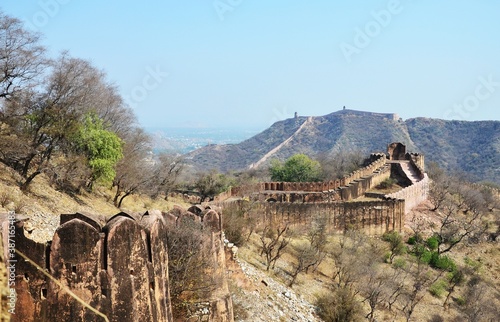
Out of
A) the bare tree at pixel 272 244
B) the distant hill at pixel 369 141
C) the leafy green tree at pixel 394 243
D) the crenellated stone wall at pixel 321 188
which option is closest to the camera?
the bare tree at pixel 272 244

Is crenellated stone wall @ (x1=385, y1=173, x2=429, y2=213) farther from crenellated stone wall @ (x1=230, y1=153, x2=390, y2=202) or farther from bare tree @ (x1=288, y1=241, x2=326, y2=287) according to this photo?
bare tree @ (x1=288, y1=241, x2=326, y2=287)

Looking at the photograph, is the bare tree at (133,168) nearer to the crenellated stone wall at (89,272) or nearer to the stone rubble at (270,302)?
the stone rubble at (270,302)

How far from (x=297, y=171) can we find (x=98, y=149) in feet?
87.1

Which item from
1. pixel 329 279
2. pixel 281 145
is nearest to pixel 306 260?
pixel 329 279

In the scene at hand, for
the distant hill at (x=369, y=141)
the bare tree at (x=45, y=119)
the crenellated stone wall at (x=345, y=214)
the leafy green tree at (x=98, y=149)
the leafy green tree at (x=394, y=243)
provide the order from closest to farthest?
the bare tree at (x=45, y=119), the leafy green tree at (x=98, y=149), the leafy green tree at (x=394, y=243), the crenellated stone wall at (x=345, y=214), the distant hill at (x=369, y=141)

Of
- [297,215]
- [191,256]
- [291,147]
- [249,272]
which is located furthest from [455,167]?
[191,256]

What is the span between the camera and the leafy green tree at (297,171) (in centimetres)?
4888

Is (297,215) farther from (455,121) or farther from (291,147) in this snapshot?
(455,121)

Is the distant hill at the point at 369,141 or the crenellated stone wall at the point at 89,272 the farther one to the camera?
the distant hill at the point at 369,141

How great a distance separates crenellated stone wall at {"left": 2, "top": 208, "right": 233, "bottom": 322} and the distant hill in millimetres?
71715

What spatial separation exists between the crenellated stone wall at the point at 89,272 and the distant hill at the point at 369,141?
71.7 metres

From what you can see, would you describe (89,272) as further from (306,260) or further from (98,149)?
(306,260)

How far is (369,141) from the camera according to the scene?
98875 millimetres

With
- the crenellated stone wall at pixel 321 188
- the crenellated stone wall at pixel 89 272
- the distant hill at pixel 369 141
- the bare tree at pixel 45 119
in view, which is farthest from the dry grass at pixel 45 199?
the distant hill at pixel 369 141
